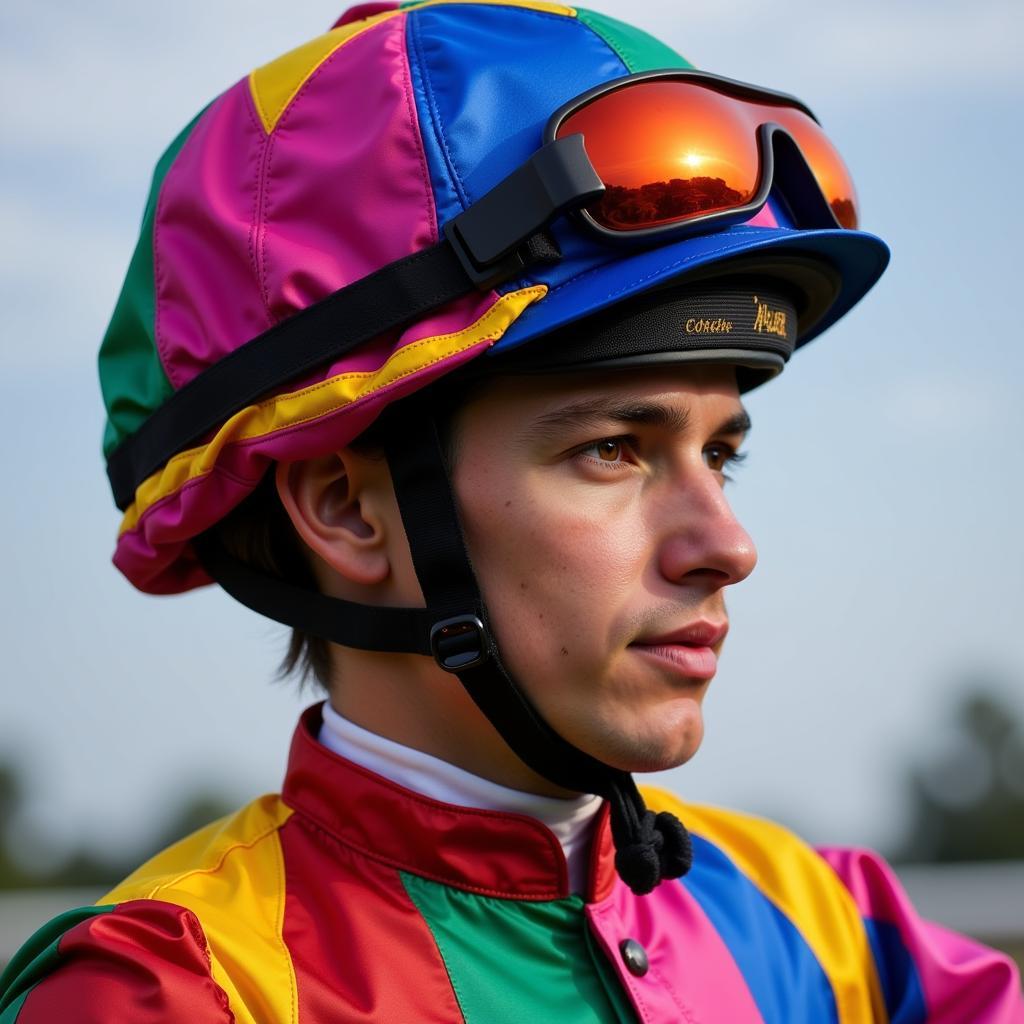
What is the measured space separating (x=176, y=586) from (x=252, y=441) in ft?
2.00

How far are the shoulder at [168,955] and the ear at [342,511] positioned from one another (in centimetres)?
52

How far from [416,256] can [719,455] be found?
70 centimetres

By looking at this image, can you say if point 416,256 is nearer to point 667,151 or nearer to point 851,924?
point 667,151

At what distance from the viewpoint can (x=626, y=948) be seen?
240cm

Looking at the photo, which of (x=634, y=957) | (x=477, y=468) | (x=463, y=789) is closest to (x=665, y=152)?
A: (x=477, y=468)

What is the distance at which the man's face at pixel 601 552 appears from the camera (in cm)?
227

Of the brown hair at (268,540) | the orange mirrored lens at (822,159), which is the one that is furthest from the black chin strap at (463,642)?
the orange mirrored lens at (822,159)

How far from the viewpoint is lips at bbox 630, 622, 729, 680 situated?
7.52 ft

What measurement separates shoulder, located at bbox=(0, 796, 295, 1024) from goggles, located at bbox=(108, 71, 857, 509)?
0.74 m

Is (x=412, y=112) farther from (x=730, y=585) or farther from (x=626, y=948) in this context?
(x=626, y=948)

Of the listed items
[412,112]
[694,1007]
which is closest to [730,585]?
[694,1007]

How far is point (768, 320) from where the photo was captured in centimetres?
247

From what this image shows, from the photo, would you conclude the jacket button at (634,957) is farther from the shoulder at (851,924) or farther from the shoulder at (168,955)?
the shoulder at (168,955)

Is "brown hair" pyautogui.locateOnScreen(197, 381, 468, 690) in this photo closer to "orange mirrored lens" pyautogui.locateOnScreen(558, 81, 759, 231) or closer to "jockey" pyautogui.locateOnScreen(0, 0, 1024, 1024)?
"jockey" pyautogui.locateOnScreen(0, 0, 1024, 1024)
